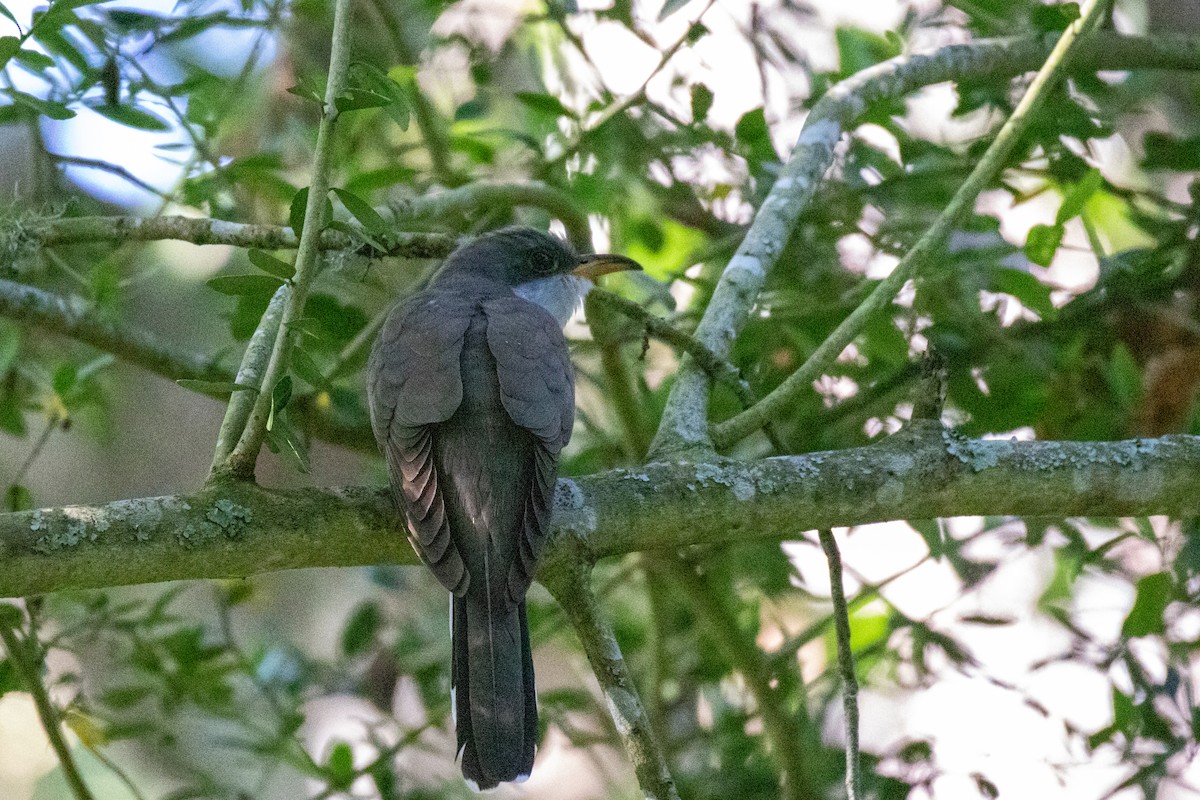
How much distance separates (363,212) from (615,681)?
1171 millimetres

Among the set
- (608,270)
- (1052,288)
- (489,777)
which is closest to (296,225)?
(489,777)

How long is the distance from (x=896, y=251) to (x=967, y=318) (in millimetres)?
341

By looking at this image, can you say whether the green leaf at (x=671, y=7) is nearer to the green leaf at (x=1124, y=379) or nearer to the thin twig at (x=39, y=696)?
the green leaf at (x=1124, y=379)

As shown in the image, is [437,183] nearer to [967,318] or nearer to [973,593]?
[967,318]

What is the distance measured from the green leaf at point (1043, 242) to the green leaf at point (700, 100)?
1.11 meters

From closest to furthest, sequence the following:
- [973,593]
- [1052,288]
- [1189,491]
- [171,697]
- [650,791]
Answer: [650,791]
[1189,491]
[1052,288]
[171,697]
[973,593]

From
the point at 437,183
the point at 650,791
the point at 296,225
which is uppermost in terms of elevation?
the point at 437,183

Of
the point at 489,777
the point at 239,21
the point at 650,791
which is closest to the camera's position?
the point at 650,791

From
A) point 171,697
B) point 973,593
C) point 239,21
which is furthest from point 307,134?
point 973,593

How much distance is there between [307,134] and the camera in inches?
196

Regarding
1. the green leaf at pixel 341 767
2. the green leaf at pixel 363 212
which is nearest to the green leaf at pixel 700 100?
the green leaf at pixel 363 212

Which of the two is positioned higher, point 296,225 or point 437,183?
point 437,183

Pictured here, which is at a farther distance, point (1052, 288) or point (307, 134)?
point (307, 134)

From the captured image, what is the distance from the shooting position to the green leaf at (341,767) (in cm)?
430
